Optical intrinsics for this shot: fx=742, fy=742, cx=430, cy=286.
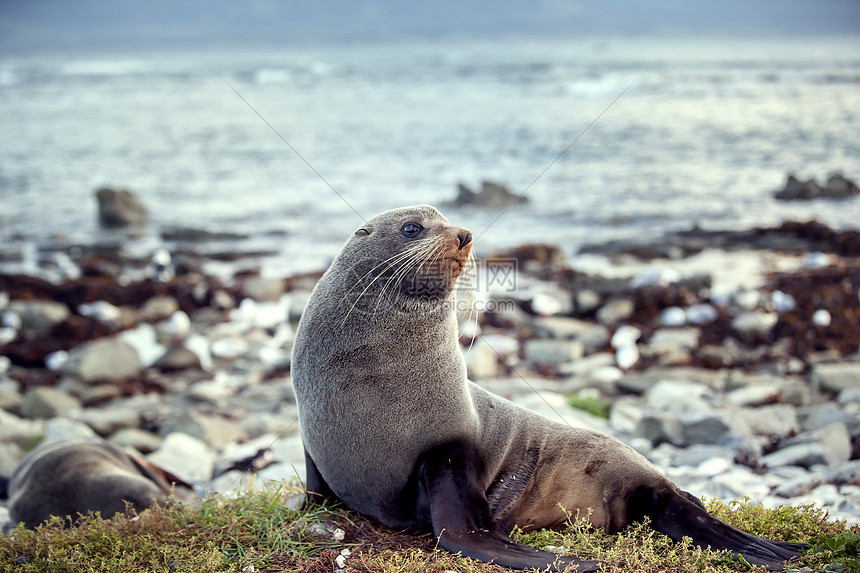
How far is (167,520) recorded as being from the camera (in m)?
4.36

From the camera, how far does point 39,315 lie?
13102mm

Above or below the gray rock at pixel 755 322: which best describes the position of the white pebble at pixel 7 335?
below

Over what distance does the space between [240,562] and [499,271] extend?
1206 centimetres

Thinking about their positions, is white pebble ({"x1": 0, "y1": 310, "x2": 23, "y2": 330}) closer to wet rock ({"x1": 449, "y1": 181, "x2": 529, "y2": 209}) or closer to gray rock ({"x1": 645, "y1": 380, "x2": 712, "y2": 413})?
gray rock ({"x1": 645, "y1": 380, "x2": 712, "y2": 413})

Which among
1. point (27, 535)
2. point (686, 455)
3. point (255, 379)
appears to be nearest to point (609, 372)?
point (686, 455)

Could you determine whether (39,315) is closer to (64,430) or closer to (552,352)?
(64,430)

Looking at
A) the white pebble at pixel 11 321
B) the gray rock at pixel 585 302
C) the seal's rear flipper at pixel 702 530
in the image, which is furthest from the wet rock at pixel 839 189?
the white pebble at pixel 11 321

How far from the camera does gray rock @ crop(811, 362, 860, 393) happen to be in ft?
29.7

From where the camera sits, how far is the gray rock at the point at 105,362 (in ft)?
35.6

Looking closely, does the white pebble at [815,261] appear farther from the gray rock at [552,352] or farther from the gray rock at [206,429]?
the gray rock at [206,429]

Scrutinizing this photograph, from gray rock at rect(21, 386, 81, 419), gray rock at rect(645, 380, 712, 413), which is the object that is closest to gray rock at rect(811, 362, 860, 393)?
gray rock at rect(645, 380, 712, 413)

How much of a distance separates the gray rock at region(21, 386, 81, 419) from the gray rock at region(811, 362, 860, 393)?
9.52 m

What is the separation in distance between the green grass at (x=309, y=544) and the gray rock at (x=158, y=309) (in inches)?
369

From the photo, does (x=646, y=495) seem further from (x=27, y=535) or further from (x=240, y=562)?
(x=27, y=535)
